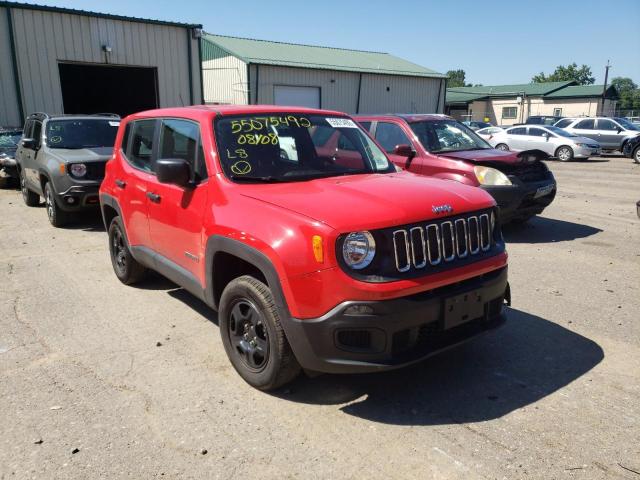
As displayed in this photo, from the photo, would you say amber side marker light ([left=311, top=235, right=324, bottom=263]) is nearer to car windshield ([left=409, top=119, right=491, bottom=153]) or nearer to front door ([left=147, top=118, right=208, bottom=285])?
front door ([left=147, top=118, right=208, bottom=285])

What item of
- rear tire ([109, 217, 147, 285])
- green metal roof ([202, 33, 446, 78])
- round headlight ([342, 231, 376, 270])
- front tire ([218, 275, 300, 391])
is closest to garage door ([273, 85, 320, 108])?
green metal roof ([202, 33, 446, 78])

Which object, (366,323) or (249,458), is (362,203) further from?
(249,458)

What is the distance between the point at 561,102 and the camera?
167ft

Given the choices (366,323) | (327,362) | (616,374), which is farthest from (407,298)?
(616,374)

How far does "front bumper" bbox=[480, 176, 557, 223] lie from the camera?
24.4 feet

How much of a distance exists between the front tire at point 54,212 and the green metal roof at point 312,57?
19601 millimetres

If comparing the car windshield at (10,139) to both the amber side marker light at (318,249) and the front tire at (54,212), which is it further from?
the amber side marker light at (318,249)

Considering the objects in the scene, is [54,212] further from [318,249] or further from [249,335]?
[318,249]

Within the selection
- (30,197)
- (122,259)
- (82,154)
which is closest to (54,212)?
(82,154)

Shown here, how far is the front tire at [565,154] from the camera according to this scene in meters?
21.1

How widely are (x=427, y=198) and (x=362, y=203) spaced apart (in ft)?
1.46

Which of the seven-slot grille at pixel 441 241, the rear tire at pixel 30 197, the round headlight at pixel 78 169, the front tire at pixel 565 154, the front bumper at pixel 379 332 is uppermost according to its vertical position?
the seven-slot grille at pixel 441 241

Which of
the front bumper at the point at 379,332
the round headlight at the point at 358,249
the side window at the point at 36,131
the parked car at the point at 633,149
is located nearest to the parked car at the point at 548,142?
the parked car at the point at 633,149

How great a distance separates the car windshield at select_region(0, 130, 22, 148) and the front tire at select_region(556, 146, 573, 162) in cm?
1922
